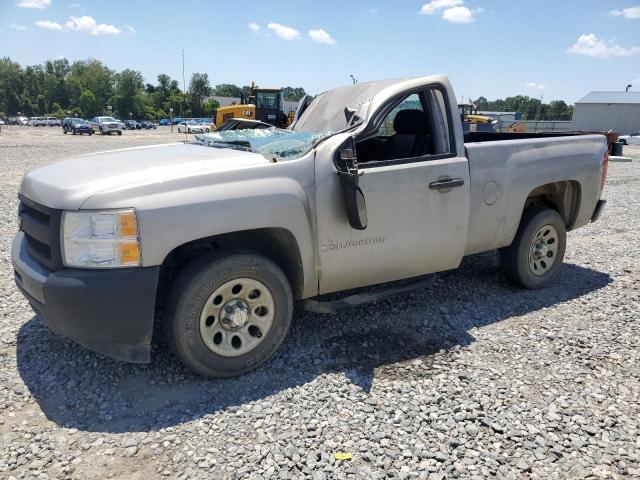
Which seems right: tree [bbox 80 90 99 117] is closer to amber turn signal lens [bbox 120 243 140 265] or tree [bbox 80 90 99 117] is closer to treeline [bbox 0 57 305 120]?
treeline [bbox 0 57 305 120]

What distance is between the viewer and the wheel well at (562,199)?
209 inches

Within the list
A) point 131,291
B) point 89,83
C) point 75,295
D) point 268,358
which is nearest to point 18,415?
point 75,295

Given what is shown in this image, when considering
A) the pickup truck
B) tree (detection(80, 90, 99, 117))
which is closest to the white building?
the pickup truck

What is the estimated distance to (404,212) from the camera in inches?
155

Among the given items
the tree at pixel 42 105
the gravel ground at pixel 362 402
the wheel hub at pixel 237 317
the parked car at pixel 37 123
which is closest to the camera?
the gravel ground at pixel 362 402

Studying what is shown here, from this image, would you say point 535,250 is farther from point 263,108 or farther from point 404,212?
point 263,108

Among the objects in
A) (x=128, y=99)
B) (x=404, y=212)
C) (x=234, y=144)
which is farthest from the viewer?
(x=128, y=99)

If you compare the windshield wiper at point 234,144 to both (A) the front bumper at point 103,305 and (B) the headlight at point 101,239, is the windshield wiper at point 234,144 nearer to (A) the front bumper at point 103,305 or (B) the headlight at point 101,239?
(B) the headlight at point 101,239

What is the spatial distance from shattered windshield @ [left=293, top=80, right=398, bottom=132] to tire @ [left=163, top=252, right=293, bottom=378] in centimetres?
138

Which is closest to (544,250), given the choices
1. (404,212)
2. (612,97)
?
(404,212)

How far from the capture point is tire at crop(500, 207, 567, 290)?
5.03 meters

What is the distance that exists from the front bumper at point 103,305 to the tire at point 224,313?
0.20m

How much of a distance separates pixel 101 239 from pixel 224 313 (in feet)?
2.98

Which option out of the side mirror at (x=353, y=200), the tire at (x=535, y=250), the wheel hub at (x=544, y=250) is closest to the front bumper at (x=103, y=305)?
the side mirror at (x=353, y=200)
